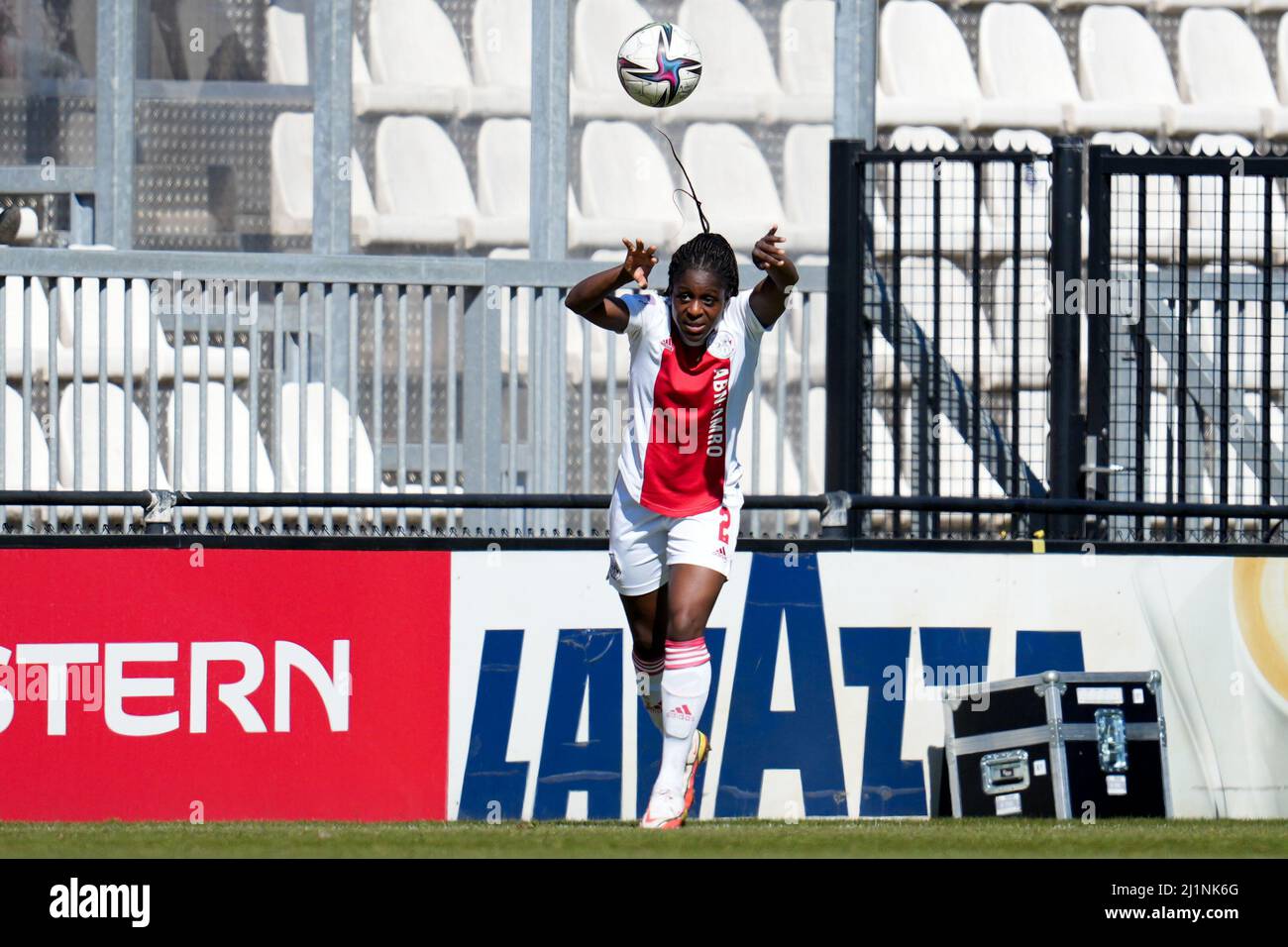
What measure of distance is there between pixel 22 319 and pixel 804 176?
589 centimetres

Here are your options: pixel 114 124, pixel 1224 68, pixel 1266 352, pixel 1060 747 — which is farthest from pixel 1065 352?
pixel 114 124

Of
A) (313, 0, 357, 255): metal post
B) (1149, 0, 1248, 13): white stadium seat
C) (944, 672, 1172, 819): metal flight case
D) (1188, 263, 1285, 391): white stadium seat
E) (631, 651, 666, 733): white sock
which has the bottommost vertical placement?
(944, 672, 1172, 819): metal flight case

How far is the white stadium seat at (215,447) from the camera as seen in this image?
360 inches

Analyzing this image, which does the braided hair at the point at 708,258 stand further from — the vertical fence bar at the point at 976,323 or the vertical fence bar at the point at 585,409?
the vertical fence bar at the point at 976,323

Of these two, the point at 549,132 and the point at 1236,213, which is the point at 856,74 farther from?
the point at 1236,213

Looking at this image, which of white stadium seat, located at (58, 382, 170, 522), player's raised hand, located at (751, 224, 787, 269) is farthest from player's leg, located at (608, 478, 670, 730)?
white stadium seat, located at (58, 382, 170, 522)

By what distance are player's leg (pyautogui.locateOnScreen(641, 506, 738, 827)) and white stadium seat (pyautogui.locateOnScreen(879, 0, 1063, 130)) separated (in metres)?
7.00

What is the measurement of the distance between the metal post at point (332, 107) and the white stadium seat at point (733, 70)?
6.81 feet

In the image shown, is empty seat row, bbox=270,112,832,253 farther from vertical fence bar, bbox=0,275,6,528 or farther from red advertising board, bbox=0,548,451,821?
red advertising board, bbox=0,548,451,821

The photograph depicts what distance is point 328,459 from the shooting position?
30.4 ft

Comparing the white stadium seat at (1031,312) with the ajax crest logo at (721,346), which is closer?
the ajax crest logo at (721,346)

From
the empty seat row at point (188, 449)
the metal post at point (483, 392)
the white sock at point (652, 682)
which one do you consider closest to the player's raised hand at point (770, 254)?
the white sock at point (652, 682)

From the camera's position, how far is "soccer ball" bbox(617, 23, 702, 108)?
8141 mm

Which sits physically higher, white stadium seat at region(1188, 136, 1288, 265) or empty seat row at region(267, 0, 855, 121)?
empty seat row at region(267, 0, 855, 121)
